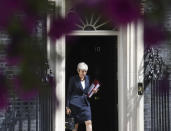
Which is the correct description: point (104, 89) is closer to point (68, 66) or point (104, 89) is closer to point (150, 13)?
point (68, 66)

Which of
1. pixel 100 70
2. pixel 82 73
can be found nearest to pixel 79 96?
pixel 82 73

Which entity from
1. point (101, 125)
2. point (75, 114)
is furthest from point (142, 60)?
point (101, 125)

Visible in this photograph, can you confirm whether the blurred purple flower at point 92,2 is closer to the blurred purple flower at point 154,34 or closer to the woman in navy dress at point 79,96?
the blurred purple flower at point 154,34

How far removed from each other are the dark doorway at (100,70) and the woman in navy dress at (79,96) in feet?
2.72

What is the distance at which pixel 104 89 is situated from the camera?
11305mm

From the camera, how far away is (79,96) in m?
9.80

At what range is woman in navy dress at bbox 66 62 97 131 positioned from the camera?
9734 mm

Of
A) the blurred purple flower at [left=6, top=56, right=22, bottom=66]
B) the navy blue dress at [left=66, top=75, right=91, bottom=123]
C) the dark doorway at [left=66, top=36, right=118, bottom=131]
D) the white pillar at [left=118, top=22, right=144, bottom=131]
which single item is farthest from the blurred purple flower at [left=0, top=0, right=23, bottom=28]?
the dark doorway at [left=66, top=36, right=118, bottom=131]

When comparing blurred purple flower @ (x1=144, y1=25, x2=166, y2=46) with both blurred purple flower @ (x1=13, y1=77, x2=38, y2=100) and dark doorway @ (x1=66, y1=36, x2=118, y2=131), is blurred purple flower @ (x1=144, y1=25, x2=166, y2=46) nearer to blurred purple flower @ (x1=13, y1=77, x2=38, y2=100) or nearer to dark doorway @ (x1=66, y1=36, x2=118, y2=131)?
blurred purple flower @ (x1=13, y1=77, x2=38, y2=100)

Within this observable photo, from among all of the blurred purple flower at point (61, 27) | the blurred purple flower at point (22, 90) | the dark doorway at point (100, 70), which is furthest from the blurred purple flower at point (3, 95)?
the dark doorway at point (100, 70)

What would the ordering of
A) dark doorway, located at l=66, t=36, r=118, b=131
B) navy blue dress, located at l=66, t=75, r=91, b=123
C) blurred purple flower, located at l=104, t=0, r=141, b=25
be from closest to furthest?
blurred purple flower, located at l=104, t=0, r=141, b=25, navy blue dress, located at l=66, t=75, r=91, b=123, dark doorway, located at l=66, t=36, r=118, b=131

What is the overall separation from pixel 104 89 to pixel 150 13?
10368 millimetres

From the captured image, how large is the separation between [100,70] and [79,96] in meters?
1.74

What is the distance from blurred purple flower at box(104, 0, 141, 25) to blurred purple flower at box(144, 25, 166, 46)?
1.5 inches
